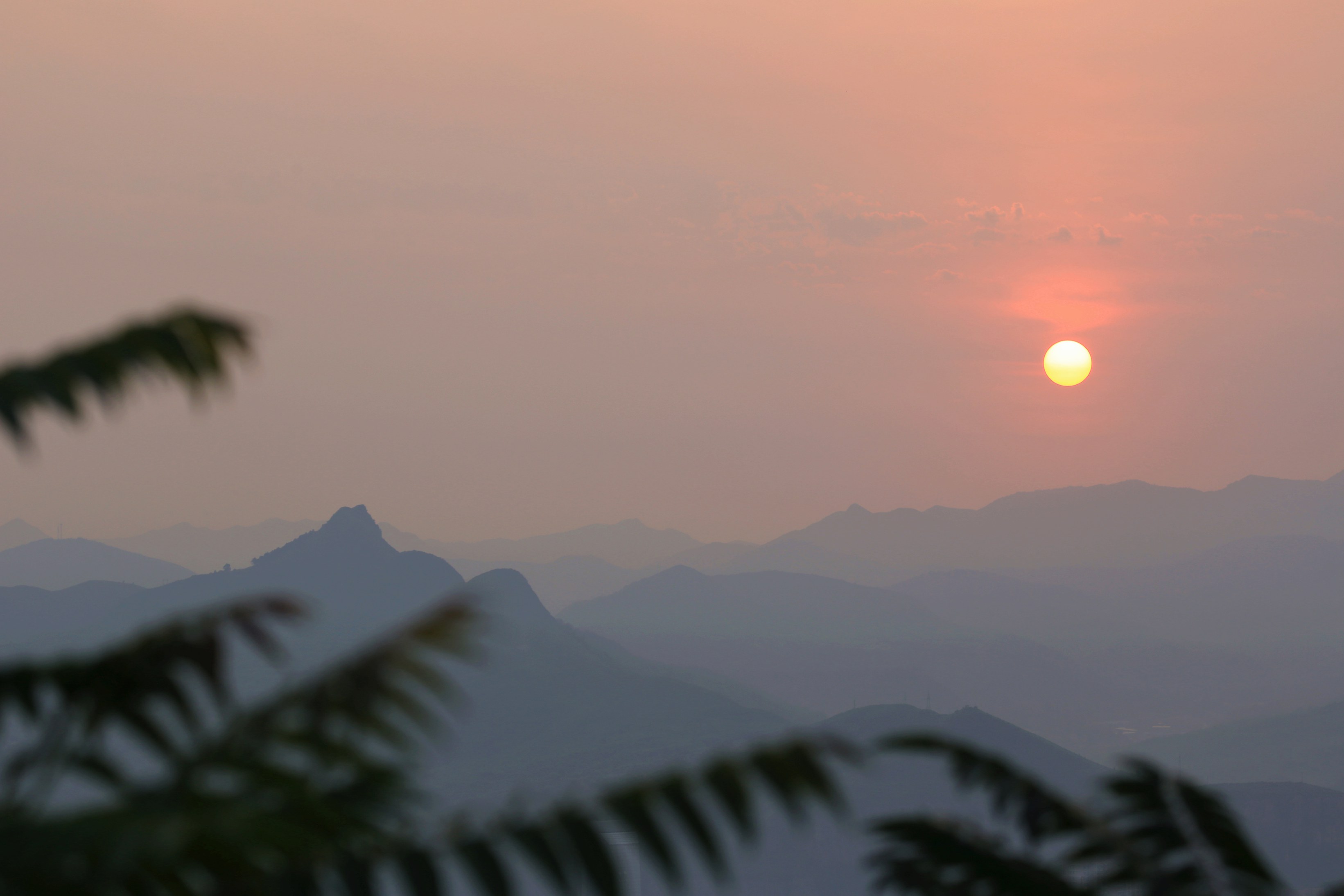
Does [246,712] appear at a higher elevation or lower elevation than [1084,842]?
higher

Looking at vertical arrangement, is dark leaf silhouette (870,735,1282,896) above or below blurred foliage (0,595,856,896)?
below

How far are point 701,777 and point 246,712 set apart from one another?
1.88m

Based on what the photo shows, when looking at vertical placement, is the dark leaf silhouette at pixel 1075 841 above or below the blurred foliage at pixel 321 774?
below

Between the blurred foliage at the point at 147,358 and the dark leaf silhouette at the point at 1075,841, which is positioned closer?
the blurred foliage at the point at 147,358

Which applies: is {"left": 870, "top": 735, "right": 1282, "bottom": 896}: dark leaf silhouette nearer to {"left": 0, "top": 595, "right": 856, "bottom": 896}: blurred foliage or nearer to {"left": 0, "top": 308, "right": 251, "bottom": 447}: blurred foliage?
{"left": 0, "top": 595, "right": 856, "bottom": 896}: blurred foliage

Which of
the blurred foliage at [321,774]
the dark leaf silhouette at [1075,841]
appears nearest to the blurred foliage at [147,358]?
the blurred foliage at [321,774]

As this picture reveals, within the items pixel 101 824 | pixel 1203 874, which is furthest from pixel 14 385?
pixel 1203 874

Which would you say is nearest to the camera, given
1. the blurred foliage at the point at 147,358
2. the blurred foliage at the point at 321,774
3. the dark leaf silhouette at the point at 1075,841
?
the blurred foliage at the point at 321,774

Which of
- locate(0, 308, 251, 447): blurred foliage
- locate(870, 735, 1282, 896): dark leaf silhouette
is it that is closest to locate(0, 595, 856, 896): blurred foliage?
locate(0, 308, 251, 447): blurred foliage

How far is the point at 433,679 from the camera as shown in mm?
4996

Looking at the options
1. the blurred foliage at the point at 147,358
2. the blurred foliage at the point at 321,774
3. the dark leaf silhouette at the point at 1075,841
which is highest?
the blurred foliage at the point at 147,358

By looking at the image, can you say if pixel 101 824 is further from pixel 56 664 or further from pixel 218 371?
pixel 218 371

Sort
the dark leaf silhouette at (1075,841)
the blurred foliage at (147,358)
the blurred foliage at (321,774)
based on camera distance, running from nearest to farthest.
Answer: the blurred foliage at (321,774)
the blurred foliage at (147,358)
the dark leaf silhouette at (1075,841)

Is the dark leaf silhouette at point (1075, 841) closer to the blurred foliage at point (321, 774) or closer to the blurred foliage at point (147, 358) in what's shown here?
the blurred foliage at point (321, 774)
